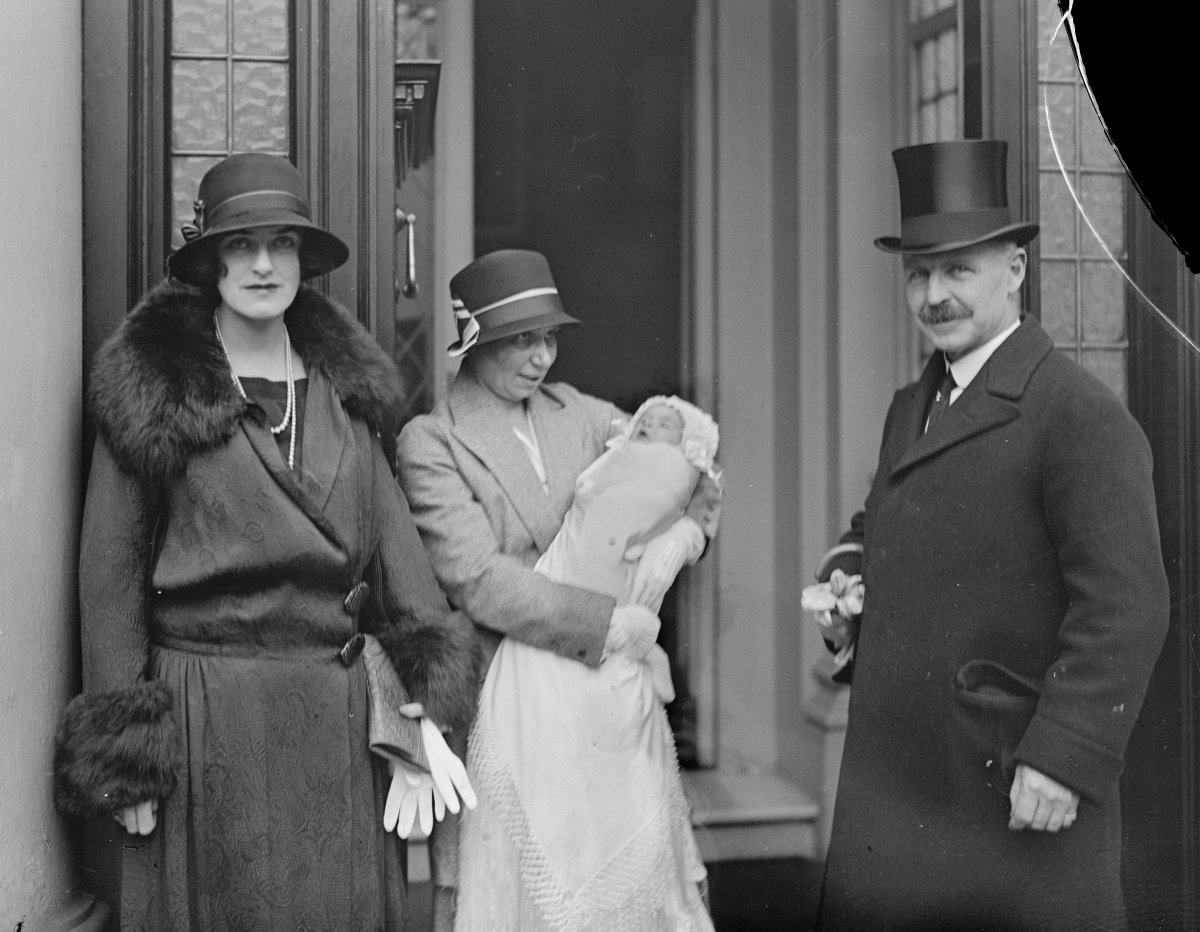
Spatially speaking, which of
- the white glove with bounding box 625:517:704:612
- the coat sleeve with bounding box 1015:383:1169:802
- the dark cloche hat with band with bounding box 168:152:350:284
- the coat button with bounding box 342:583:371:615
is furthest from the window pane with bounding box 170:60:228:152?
the coat sleeve with bounding box 1015:383:1169:802

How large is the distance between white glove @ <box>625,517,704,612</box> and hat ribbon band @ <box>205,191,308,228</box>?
1197mm

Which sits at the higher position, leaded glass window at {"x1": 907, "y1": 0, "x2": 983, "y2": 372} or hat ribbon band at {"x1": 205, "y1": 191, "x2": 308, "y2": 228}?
leaded glass window at {"x1": 907, "y1": 0, "x2": 983, "y2": 372}

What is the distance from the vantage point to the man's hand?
342 cm

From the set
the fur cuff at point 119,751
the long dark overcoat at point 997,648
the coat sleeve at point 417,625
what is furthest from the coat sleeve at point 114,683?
the long dark overcoat at point 997,648

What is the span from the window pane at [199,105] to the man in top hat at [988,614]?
73.7 inches

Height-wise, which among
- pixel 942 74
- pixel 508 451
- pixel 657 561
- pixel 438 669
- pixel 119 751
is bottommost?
pixel 119 751

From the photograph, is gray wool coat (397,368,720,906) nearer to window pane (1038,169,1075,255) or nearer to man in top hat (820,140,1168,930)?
man in top hat (820,140,1168,930)

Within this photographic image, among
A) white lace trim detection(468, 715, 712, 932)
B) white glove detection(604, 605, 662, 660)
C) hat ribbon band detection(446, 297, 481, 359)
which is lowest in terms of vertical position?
white lace trim detection(468, 715, 712, 932)

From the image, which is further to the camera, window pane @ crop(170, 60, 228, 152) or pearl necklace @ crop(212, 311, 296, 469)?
window pane @ crop(170, 60, 228, 152)

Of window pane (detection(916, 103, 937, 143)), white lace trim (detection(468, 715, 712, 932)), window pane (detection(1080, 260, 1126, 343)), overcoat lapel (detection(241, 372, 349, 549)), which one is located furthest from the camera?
window pane (detection(916, 103, 937, 143))

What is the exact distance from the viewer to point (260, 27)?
3701mm

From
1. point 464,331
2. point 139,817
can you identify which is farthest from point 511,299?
point 139,817

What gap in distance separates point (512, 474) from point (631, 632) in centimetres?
51

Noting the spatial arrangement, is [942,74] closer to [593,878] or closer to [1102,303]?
[1102,303]
